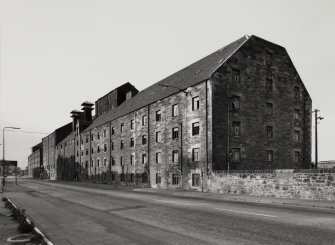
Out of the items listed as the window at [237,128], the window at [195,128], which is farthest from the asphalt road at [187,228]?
the window at [237,128]

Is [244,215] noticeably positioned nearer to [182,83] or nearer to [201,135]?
[201,135]

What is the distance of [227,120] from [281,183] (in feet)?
32.2

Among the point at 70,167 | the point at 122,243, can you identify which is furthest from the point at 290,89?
the point at 70,167

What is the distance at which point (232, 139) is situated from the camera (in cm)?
2956

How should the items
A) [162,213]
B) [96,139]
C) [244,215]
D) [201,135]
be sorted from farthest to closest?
[96,139] → [201,135] → [162,213] → [244,215]

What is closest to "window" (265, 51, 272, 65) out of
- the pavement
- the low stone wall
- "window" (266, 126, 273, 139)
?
"window" (266, 126, 273, 139)

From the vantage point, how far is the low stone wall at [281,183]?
59.4 feet

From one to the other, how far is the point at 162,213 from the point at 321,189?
10568 millimetres

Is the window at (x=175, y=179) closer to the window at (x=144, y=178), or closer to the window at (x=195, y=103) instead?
the window at (x=144, y=178)

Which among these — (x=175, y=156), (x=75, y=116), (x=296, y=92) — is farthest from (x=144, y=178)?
(x=75, y=116)

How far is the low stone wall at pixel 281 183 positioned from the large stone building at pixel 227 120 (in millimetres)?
2657

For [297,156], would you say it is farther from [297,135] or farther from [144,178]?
[144,178]

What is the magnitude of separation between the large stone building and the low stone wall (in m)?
2.66

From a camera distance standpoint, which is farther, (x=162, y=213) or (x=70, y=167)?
(x=70, y=167)
